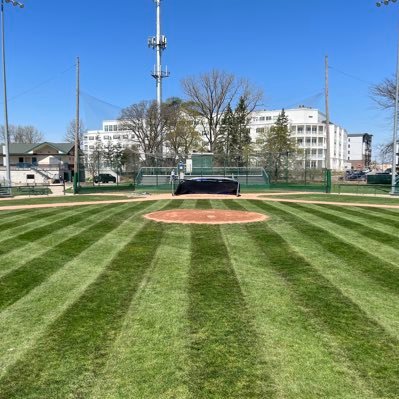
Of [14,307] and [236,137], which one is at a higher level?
[236,137]

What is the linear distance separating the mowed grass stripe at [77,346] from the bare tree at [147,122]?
185 feet

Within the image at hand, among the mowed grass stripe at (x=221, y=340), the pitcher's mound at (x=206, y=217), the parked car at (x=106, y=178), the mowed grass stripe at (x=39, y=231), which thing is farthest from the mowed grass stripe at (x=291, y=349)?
the parked car at (x=106, y=178)

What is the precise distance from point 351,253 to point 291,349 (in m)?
4.84

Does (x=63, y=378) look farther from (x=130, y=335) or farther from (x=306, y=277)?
(x=306, y=277)

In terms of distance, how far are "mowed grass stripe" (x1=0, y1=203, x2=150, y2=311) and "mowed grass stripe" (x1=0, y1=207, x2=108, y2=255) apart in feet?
3.17

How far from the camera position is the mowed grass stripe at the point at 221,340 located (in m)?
3.60

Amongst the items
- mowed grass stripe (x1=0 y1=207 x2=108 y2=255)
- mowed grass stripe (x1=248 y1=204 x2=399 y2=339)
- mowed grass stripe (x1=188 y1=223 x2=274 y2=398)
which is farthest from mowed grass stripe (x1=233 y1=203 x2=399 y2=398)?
mowed grass stripe (x1=0 y1=207 x2=108 y2=255)

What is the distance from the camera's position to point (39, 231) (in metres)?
11.3

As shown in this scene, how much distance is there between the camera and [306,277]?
267 inches

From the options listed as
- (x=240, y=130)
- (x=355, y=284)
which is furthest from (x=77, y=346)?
(x=240, y=130)

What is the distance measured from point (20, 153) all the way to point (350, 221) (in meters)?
74.1

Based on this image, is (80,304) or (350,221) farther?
(350,221)

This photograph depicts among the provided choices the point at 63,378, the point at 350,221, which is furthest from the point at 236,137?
the point at 63,378

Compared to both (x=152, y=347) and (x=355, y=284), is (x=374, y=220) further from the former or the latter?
(x=152, y=347)
